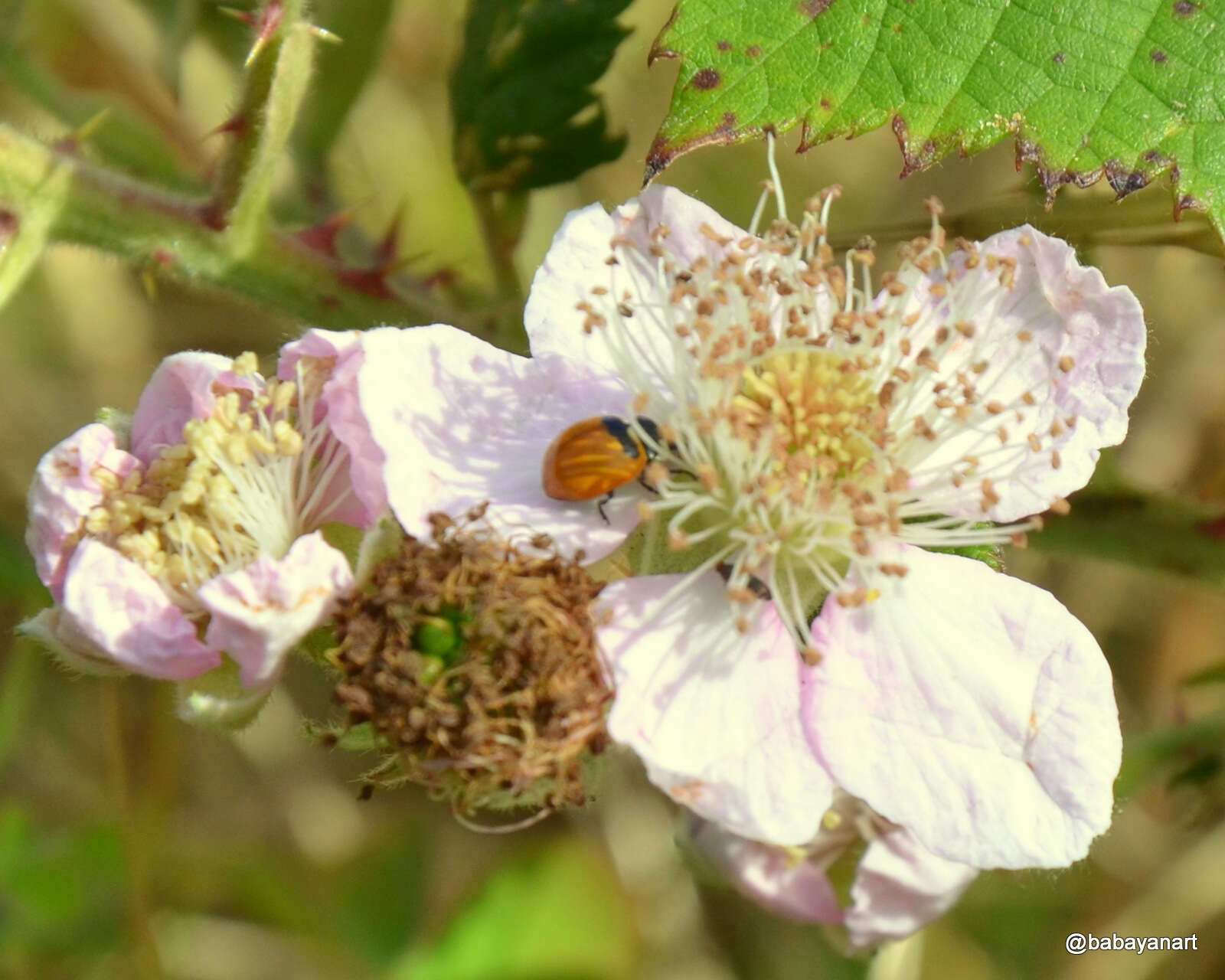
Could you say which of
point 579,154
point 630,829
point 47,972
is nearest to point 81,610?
point 579,154

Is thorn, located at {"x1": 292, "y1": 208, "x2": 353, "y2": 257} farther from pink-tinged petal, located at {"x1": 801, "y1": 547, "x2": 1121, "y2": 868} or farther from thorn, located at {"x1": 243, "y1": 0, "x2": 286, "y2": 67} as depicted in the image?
pink-tinged petal, located at {"x1": 801, "y1": 547, "x2": 1121, "y2": 868}

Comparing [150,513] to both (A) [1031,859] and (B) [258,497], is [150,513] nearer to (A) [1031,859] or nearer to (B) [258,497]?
(B) [258,497]

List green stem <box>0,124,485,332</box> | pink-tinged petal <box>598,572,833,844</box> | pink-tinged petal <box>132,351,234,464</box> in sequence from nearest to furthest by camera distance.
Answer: pink-tinged petal <box>598,572,833,844</box> < pink-tinged petal <box>132,351,234,464</box> < green stem <box>0,124,485,332</box>

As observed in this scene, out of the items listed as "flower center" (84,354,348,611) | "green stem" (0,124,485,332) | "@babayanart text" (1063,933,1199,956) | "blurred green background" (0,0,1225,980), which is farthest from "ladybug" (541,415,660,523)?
"@babayanart text" (1063,933,1199,956)

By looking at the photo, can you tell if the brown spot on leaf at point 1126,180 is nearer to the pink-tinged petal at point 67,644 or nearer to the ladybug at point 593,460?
the ladybug at point 593,460

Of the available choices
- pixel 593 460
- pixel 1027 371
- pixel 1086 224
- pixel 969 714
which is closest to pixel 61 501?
pixel 593 460

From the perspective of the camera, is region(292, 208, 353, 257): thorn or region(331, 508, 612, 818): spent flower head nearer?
region(331, 508, 612, 818): spent flower head
